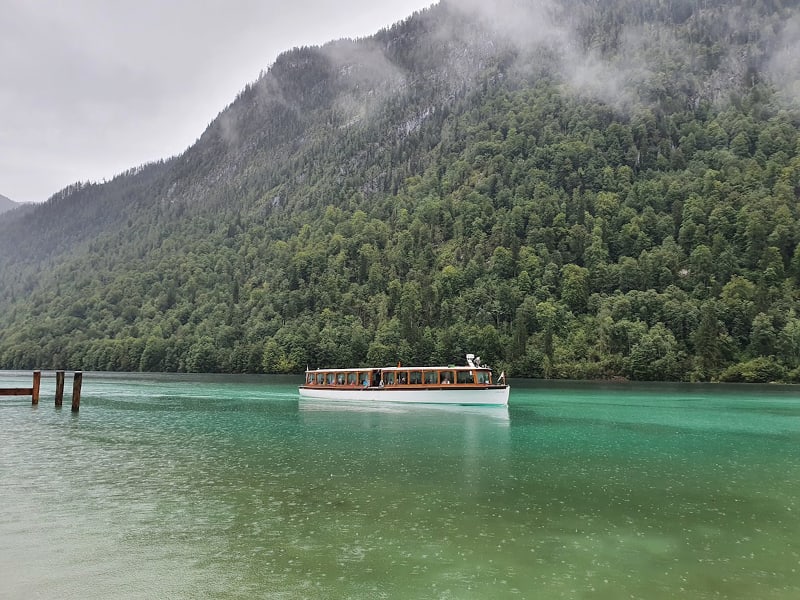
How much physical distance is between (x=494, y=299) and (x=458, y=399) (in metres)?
107

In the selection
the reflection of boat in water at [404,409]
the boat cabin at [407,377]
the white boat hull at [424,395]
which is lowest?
the reflection of boat in water at [404,409]

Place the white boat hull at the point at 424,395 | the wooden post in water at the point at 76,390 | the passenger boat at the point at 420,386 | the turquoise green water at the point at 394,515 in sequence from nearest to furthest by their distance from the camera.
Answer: the turquoise green water at the point at 394,515, the wooden post in water at the point at 76,390, the white boat hull at the point at 424,395, the passenger boat at the point at 420,386

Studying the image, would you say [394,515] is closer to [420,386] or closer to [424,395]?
[424,395]

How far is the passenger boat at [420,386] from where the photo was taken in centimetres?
6297

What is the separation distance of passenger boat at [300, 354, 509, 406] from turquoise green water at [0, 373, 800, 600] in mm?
24457

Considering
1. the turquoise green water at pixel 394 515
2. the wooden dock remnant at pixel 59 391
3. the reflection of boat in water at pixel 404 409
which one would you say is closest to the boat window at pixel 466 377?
the reflection of boat in water at pixel 404 409

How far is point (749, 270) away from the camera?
145750 mm

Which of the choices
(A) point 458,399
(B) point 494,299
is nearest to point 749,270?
(B) point 494,299

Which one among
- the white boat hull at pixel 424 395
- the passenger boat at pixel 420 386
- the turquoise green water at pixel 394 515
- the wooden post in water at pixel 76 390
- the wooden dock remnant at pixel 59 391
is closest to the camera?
the turquoise green water at pixel 394 515

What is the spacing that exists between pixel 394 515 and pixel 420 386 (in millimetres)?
49579

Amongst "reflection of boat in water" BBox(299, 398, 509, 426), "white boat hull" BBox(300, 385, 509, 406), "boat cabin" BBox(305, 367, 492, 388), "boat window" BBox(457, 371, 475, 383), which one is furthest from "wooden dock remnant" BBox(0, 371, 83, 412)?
"boat window" BBox(457, 371, 475, 383)

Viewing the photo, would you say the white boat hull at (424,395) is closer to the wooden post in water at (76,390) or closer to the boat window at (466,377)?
the boat window at (466,377)

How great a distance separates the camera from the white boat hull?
202 feet

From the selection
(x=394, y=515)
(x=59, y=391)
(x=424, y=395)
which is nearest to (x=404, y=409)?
(x=424, y=395)
